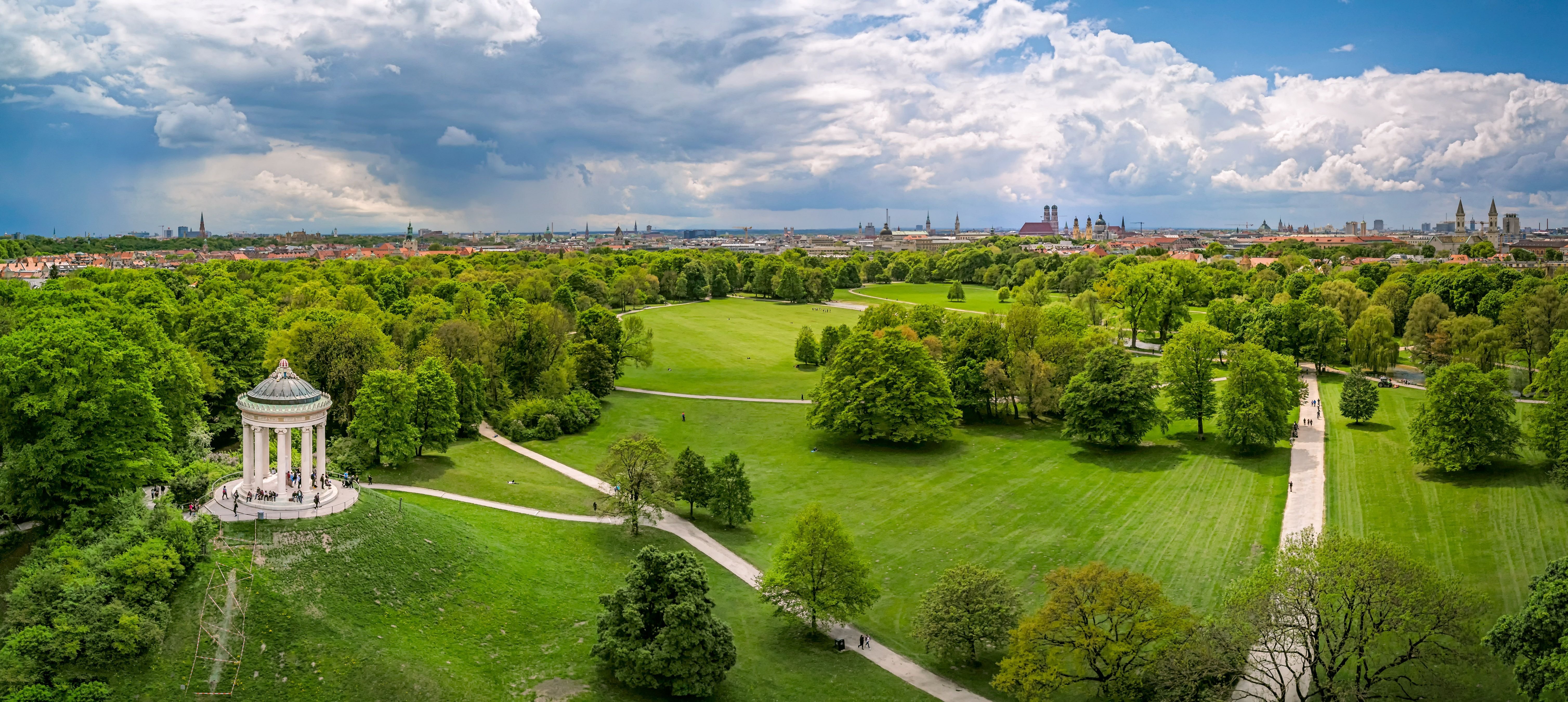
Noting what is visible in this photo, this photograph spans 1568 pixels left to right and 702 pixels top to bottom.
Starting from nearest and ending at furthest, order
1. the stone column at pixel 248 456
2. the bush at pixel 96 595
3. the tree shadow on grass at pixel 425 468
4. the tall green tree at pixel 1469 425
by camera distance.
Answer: the bush at pixel 96 595 < the stone column at pixel 248 456 < the tree shadow on grass at pixel 425 468 < the tall green tree at pixel 1469 425

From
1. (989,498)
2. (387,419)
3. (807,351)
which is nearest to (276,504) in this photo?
(387,419)

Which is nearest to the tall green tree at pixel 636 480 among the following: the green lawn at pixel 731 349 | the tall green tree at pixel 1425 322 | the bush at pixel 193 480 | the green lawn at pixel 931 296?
the bush at pixel 193 480

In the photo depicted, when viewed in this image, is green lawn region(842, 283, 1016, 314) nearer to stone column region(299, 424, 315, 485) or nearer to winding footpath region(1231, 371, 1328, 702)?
winding footpath region(1231, 371, 1328, 702)

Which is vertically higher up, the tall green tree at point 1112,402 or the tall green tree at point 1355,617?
the tall green tree at point 1112,402

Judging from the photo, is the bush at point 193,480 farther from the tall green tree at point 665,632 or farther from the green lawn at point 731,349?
the green lawn at point 731,349

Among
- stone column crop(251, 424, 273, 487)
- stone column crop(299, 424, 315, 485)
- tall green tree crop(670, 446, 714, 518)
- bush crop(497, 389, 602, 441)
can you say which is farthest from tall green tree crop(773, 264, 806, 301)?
stone column crop(251, 424, 273, 487)

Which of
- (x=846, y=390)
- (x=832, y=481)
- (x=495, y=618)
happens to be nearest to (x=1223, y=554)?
(x=832, y=481)
